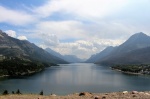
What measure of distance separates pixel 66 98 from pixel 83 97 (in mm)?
1652

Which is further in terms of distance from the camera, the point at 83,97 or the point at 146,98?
the point at 83,97

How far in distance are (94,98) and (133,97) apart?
11.4 feet

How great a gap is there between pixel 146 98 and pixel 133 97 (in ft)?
3.94

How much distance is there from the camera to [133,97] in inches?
911

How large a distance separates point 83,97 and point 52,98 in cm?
289

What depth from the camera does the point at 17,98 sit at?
2400 cm

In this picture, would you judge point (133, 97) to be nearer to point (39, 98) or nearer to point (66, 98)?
point (66, 98)

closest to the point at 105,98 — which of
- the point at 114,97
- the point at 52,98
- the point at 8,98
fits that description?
the point at 114,97

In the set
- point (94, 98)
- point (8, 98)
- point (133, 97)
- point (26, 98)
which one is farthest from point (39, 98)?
point (133, 97)

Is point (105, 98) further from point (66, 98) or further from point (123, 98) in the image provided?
point (66, 98)

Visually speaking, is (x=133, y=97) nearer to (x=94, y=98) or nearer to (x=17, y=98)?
(x=94, y=98)

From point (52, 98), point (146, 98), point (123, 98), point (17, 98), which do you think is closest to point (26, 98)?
point (17, 98)

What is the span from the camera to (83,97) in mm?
24234

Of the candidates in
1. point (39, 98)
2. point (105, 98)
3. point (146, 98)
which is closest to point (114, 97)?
point (105, 98)
